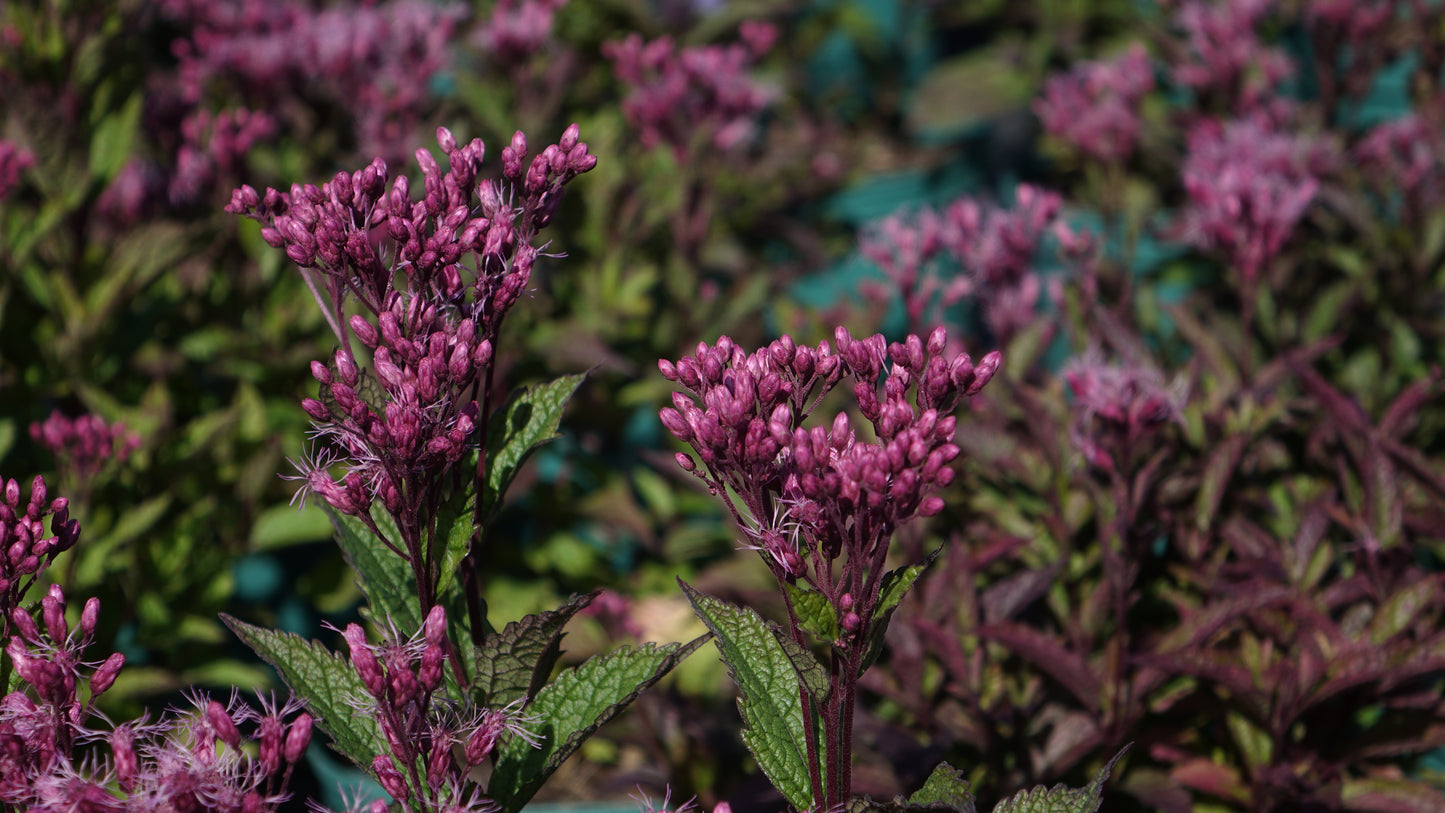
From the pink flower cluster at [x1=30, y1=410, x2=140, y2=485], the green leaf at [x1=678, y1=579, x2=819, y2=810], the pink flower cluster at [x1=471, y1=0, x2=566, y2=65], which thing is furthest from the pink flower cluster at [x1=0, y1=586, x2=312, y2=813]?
the pink flower cluster at [x1=471, y1=0, x2=566, y2=65]

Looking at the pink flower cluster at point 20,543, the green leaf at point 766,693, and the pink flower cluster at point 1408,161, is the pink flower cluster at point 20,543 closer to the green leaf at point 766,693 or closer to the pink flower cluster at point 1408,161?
the green leaf at point 766,693

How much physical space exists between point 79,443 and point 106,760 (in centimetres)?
123

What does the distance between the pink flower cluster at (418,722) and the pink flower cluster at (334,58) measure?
1.92 metres

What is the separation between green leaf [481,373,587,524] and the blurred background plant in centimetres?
52

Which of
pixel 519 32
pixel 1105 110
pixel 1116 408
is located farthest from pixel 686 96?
pixel 1116 408

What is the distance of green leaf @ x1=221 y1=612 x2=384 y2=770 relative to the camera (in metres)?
1.21

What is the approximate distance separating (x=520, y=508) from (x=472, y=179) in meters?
1.80

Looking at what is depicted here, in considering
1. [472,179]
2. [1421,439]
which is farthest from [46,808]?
[1421,439]

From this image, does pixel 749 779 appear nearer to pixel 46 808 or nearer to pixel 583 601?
pixel 583 601

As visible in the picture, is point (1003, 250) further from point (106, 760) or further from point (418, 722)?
point (106, 760)

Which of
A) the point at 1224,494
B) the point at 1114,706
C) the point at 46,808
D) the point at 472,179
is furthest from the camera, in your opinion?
the point at 1224,494

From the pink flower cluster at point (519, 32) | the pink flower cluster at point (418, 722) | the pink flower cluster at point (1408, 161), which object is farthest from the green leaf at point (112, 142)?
the pink flower cluster at point (1408, 161)

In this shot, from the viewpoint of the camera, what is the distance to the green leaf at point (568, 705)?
1.21m

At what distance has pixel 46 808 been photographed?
1.00 meters
